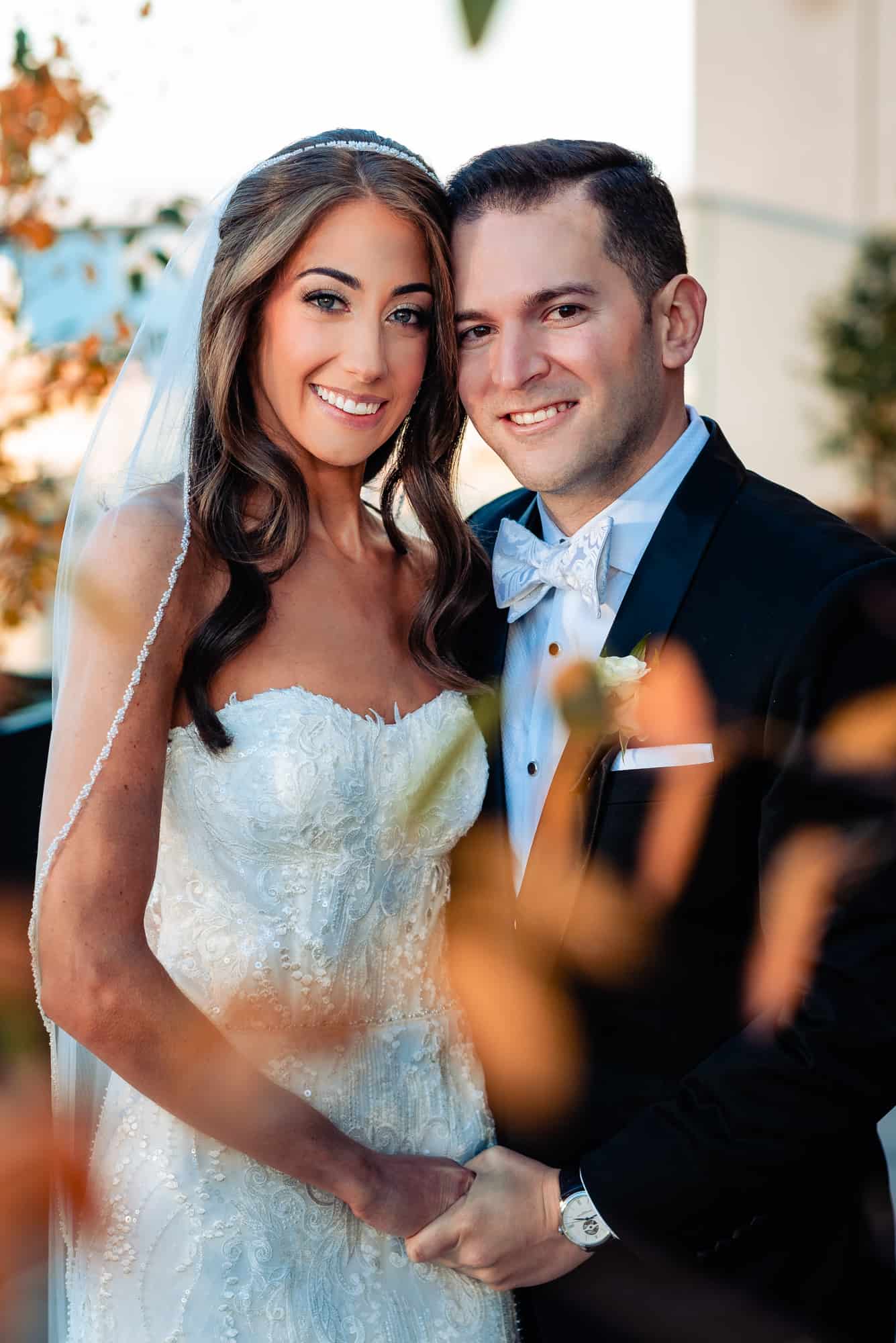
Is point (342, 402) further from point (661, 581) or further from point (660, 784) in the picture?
point (660, 784)

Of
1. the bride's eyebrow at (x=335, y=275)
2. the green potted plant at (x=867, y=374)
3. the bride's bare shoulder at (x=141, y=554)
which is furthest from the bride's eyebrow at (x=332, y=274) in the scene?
the green potted plant at (x=867, y=374)

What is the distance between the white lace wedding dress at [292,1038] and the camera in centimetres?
187

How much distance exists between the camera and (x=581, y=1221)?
1.91 m

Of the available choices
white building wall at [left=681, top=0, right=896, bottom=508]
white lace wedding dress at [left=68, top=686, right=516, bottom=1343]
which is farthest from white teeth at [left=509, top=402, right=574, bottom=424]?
white building wall at [left=681, top=0, right=896, bottom=508]

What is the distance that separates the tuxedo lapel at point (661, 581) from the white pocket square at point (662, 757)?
22mm

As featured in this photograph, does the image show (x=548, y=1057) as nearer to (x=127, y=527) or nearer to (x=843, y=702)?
(x=843, y=702)

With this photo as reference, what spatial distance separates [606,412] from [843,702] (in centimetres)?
64

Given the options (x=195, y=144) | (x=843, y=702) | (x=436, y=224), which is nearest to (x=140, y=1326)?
(x=843, y=702)

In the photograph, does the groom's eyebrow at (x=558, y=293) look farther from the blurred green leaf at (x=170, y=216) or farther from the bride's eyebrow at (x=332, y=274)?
the blurred green leaf at (x=170, y=216)

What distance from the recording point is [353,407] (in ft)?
7.11

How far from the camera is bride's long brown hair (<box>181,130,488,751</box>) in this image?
2.06 m

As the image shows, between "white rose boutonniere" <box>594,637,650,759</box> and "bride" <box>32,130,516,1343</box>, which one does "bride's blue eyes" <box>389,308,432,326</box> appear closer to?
"bride" <box>32,130,516,1343</box>

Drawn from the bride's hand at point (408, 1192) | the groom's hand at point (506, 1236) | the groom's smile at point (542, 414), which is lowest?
the groom's hand at point (506, 1236)

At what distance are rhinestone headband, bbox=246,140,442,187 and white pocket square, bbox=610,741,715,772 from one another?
105 centimetres
